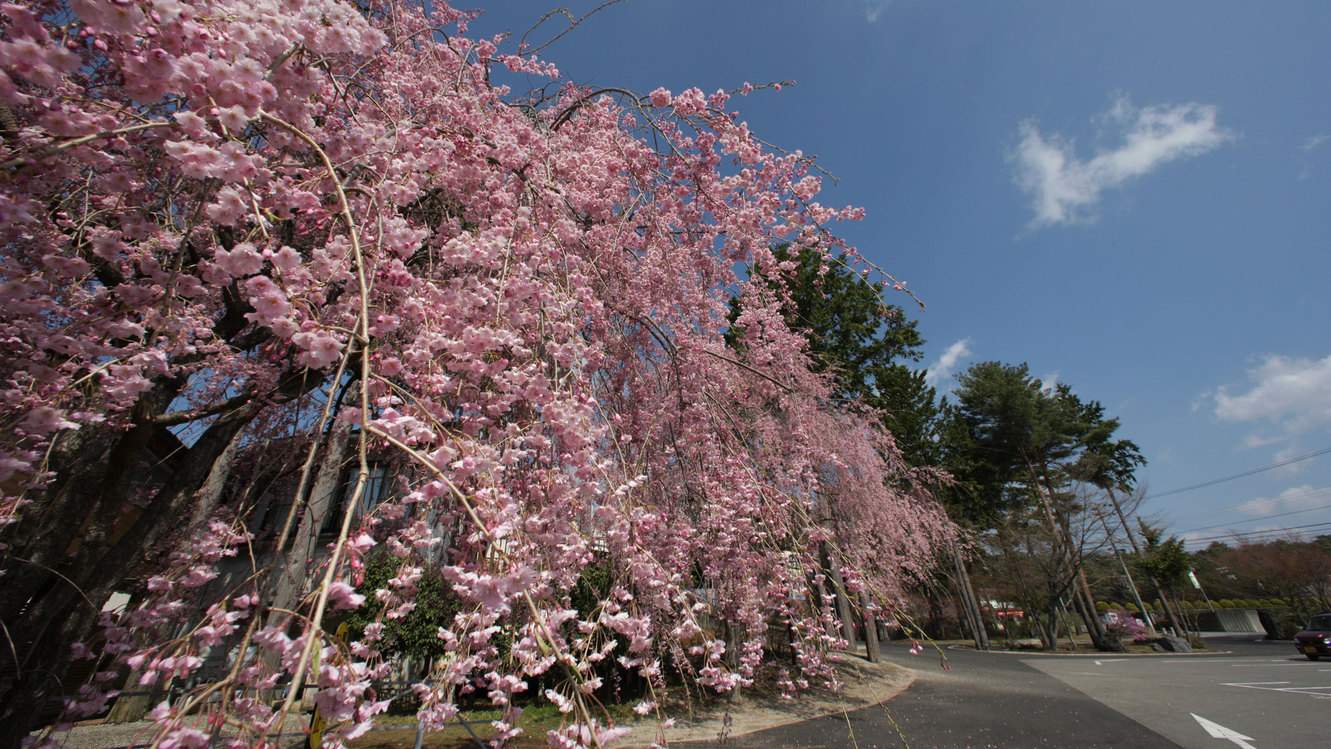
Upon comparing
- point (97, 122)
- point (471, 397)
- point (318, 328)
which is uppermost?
point (97, 122)

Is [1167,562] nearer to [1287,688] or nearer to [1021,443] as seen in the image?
[1021,443]

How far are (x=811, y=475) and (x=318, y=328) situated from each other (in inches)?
193

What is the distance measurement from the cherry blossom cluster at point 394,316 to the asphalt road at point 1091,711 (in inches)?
108

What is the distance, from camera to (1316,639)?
12.7 metres

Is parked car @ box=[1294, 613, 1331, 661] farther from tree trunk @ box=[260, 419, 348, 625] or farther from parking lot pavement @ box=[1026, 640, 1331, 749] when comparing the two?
tree trunk @ box=[260, 419, 348, 625]

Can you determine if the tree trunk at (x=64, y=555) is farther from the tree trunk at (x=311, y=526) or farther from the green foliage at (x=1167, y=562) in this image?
the green foliage at (x=1167, y=562)

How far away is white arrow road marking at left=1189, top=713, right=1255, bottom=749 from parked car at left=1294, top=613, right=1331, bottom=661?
1157 centimetres

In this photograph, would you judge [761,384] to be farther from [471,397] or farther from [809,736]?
[471,397]

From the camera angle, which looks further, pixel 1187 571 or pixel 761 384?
pixel 1187 571

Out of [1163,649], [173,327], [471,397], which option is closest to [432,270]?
[471,397]

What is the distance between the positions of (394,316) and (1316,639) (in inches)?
872

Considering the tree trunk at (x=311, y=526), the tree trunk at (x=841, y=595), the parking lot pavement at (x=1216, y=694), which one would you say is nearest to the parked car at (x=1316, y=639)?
the parking lot pavement at (x=1216, y=694)

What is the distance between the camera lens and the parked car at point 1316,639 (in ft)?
41.4

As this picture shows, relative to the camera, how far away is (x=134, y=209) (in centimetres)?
189
